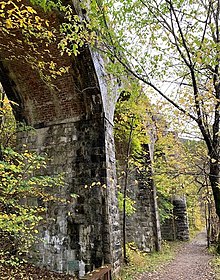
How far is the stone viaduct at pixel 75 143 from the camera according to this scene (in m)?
5.02

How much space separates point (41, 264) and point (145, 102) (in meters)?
4.28

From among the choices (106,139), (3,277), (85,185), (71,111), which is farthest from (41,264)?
(71,111)

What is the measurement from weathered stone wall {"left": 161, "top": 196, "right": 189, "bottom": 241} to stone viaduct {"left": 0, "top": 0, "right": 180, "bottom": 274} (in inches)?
309

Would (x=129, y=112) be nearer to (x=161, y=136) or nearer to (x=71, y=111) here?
(x=71, y=111)

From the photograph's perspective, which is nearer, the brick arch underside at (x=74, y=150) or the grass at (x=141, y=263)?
the brick arch underside at (x=74, y=150)

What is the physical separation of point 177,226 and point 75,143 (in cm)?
895

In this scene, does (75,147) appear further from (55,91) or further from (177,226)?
(177,226)

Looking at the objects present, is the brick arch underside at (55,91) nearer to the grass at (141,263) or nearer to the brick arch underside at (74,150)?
the brick arch underside at (74,150)

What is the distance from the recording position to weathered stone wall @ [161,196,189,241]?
1252 centimetres

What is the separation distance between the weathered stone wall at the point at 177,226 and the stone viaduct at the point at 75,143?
7841 millimetres

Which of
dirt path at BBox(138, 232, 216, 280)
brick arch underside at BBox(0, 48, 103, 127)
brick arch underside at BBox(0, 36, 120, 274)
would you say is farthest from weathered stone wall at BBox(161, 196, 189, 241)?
brick arch underside at BBox(0, 48, 103, 127)

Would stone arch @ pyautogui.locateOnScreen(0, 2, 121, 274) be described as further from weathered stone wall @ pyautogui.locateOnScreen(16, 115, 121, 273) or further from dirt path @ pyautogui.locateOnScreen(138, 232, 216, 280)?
dirt path @ pyautogui.locateOnScreen(138, 232, 216, 280)

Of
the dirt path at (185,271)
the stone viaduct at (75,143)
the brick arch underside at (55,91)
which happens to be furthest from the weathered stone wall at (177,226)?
the brick arch underside at (55,91)

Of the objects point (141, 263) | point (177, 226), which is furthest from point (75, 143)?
point (177, 226)
